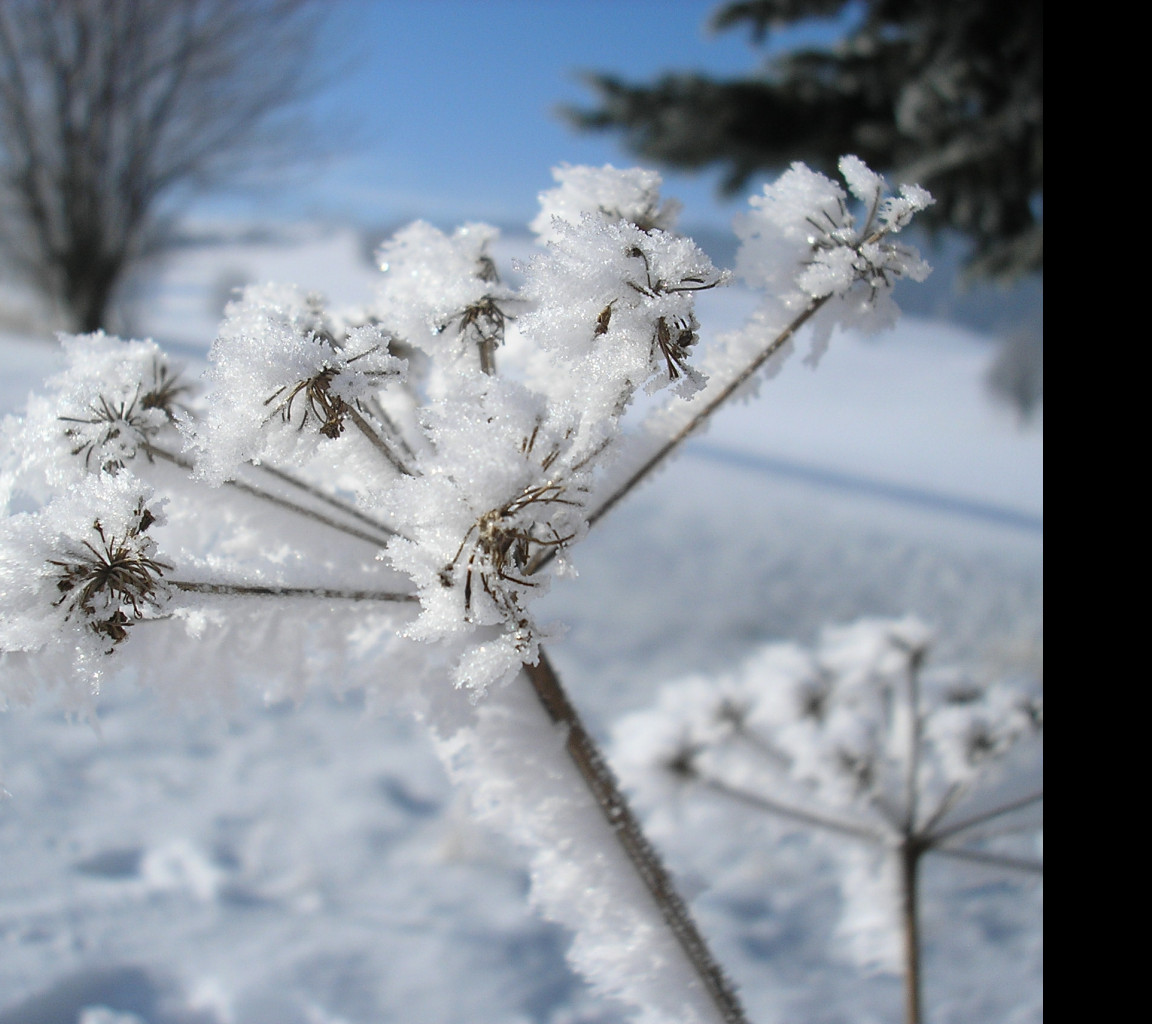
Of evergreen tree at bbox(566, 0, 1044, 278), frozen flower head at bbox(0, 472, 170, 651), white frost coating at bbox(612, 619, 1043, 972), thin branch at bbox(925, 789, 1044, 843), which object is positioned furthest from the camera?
Answer: evergreen tree at bbox(566, 0, 1044, 278)

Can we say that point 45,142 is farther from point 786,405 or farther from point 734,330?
point 734,330

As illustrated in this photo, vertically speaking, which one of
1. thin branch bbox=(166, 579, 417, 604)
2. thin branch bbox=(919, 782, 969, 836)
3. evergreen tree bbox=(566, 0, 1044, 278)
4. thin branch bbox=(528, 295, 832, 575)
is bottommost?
thin branch bbox=(919, 782, 969, 836)

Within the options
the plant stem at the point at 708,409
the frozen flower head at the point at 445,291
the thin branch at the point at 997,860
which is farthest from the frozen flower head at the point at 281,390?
the thin branch at the point at 997,860

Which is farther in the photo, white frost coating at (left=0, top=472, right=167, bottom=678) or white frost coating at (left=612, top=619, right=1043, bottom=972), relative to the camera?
white frost coating at (left=612, top=619, right=1043, bottom=972)

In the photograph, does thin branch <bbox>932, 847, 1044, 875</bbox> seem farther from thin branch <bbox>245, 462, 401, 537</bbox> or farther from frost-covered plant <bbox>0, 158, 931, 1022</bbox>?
thin branch <bbox>245, 462, 401, 537</bbox>

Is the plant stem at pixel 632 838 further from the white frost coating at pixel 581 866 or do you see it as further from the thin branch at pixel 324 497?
the thin branch at pixel 324 497

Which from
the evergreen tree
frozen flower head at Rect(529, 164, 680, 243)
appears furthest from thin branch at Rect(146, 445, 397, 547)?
the evergreen tree
